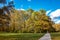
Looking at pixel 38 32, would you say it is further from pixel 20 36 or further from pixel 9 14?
pixel 9 14

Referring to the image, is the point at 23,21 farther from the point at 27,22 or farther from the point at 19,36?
the point at 19,36

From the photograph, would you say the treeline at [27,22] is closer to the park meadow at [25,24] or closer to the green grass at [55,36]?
the park meadow at [25,24]

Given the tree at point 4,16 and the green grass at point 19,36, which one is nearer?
the green grass at point 19,36

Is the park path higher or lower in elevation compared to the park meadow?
lower

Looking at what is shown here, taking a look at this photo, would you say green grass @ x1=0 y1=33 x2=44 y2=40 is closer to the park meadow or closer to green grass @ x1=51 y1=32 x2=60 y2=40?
the park meadow

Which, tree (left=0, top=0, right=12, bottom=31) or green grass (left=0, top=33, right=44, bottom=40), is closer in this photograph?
green grass (left=0, top=33, right=44, bottom=40)

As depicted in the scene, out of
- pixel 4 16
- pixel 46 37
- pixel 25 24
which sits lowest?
pixel 46 37

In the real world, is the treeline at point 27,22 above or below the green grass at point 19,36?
above

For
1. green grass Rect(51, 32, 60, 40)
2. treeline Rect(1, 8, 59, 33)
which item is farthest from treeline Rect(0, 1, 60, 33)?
green grass Rect(51, 32, 60, 40)

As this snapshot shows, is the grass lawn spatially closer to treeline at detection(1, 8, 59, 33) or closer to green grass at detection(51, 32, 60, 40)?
green grass at detection(51, 32, 60, 40)

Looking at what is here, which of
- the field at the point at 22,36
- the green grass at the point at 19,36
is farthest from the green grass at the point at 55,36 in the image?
the green grass at the point at 19,36

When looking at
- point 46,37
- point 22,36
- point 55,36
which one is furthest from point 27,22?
point 55,36

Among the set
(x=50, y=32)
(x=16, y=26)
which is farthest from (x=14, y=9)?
(x=50, y=32)

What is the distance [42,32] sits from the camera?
2.95m
